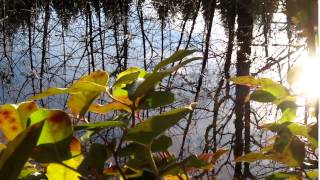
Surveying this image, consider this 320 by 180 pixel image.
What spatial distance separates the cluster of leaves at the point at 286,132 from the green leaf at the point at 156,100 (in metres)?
0.09

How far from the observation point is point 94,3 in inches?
107

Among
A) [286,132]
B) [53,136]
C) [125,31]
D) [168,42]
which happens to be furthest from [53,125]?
[168,42]

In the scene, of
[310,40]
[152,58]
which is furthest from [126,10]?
[310,40]

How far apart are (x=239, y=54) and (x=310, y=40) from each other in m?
1.96

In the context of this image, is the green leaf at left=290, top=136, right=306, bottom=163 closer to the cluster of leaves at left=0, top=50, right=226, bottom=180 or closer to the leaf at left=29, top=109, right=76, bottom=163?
the cluster of leaves at left=0, top=50, right=226, bottom=180

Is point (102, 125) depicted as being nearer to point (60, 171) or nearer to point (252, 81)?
point (60, 171)

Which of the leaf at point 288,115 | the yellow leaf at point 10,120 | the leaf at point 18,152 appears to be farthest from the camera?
the leaf at point 288,115

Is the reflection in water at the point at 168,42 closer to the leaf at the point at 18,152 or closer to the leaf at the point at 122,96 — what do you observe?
the leaf at the point at 122,96

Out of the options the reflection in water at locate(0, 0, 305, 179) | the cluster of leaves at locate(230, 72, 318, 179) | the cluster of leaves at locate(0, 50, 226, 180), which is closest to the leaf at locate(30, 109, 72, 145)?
the cluster of leaves at locate(0, 50, 226, 180)

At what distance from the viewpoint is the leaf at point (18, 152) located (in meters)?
0.23

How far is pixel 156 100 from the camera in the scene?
0.37m

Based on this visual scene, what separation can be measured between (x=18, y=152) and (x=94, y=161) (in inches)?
3.6

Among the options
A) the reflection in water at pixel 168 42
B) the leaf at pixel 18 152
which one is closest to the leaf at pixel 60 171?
the leaf at pixel 18 152

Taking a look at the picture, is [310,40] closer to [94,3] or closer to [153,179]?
[153,179]
